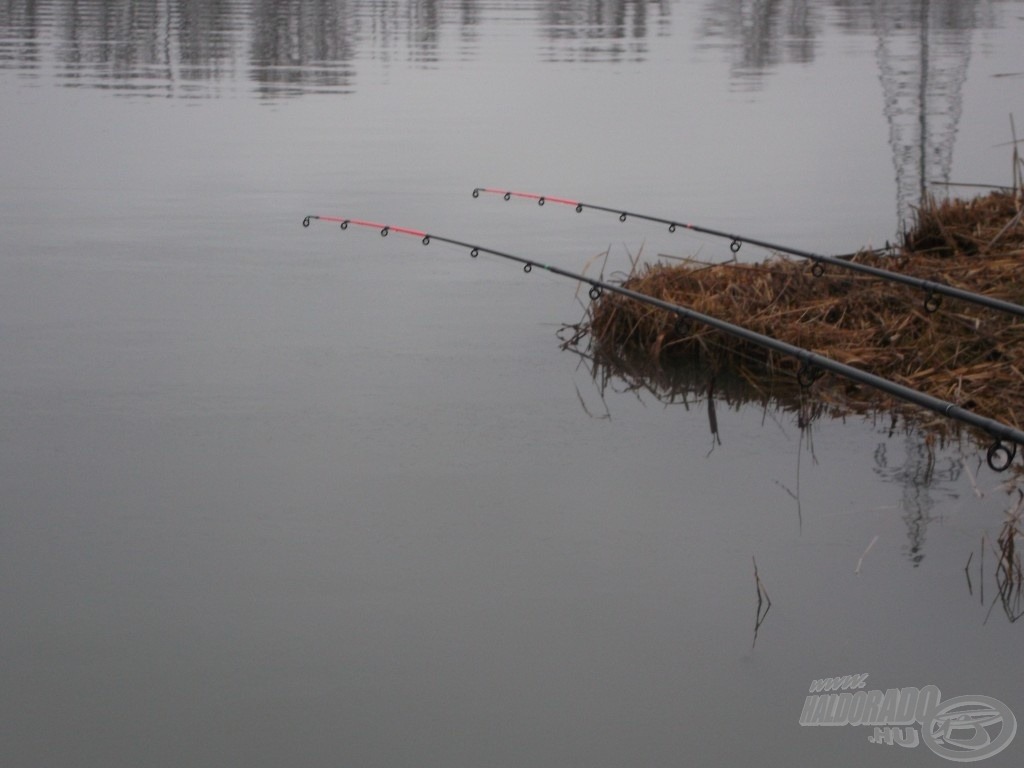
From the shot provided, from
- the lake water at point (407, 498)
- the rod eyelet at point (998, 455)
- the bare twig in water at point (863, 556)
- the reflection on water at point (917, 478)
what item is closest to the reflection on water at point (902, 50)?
the lake water at point (407, 498)

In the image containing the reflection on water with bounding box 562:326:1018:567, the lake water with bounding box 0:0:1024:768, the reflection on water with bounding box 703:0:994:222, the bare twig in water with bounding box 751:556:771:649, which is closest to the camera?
the lake water with bounding box 0:0:1024:768

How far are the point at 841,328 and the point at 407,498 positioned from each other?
2.55m

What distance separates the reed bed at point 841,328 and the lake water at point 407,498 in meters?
0.28

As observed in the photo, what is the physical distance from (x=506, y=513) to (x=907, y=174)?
855 centimetres

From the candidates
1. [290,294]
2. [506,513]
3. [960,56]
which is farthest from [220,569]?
[960,56]

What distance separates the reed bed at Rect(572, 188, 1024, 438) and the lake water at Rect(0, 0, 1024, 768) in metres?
0.28

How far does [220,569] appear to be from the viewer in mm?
4379

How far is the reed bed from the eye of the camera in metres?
5.95

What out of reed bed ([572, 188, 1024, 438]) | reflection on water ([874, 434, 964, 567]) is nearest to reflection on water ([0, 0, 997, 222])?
reed bed ([572, 188, 1024, 438])

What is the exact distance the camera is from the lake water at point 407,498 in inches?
143

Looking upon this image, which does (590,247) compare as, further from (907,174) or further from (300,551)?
(300,551)

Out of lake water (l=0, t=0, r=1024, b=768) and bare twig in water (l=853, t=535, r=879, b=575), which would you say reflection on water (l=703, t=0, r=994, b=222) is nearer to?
lake water (l=0, t=0, r=1024, b=768)

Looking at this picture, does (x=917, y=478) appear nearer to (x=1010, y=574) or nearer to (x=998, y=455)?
(x=1010, y=574)

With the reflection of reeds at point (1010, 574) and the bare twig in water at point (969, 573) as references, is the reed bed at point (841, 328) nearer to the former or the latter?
the bare twig in water at point (969, 573)
